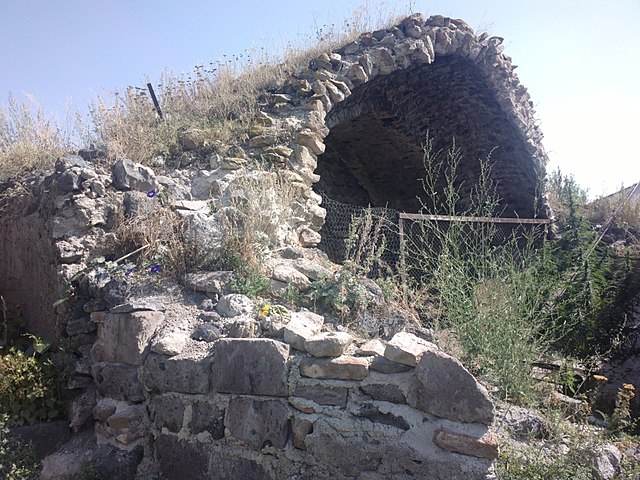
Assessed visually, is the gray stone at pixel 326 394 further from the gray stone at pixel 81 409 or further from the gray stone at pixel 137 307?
the gray stone at pixel 81 409

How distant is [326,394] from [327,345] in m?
0.24

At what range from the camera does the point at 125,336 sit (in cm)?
291

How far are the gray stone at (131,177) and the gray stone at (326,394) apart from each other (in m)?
2.42

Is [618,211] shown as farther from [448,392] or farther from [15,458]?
[15,458]

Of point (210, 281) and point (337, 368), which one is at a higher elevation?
point (210, 281)

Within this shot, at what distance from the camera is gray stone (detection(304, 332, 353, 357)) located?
2486mm

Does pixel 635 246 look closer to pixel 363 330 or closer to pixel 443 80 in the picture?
pixel 443 80

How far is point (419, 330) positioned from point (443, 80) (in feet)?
18.3

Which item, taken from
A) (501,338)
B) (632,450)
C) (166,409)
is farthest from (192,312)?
(632,450)

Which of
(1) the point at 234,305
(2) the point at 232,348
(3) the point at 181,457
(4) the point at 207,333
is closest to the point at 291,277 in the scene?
(1) the point at 234,305

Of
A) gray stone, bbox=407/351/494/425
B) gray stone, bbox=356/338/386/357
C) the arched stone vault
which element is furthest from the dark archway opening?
gray stone, bbox=407/351/494/425

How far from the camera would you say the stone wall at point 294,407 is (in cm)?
224

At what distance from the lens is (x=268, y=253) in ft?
11.8

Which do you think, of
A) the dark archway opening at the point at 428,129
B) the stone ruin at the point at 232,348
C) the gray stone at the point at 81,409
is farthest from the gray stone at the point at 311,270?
Answer: the dark archway opening at the point at 428,129
